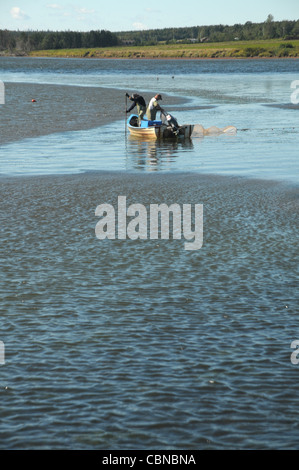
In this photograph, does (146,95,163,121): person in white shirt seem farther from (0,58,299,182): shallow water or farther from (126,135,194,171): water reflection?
(0,58,299,182): shallow water

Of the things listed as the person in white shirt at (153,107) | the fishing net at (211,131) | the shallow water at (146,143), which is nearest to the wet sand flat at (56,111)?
the shallow water at (146,143)

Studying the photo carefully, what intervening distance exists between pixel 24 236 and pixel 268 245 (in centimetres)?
495

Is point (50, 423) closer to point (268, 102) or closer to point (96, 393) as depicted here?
point (96, 393)

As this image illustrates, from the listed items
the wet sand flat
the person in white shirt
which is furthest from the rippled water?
the wet sand flat

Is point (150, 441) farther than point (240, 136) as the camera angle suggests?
No

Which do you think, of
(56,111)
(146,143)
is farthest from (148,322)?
(56,111)

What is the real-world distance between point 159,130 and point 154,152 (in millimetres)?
3401

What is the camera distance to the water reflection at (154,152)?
83.6 feet

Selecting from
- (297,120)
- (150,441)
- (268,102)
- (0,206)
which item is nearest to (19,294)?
(150,441)

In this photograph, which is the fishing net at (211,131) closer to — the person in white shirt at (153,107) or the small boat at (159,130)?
the small boat at (159,130)

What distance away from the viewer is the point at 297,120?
41.6 meters

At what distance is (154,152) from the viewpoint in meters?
29.5

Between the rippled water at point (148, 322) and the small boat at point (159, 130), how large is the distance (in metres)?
11.5
